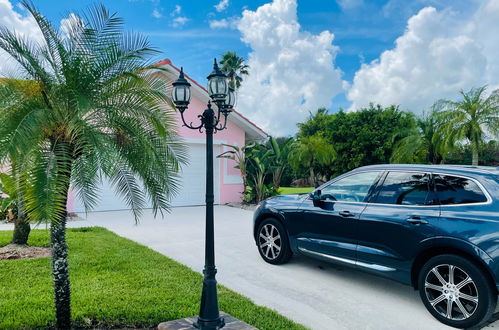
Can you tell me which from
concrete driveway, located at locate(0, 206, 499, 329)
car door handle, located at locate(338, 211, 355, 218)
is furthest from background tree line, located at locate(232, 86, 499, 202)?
car door handle, located at locate(338, 211, 355, 218)

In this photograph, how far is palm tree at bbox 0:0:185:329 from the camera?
3438 mm

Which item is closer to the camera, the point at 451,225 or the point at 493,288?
the point at 493,288

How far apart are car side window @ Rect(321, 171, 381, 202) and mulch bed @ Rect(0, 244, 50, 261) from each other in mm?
5128

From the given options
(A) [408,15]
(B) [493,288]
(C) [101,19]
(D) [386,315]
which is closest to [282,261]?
(D) [386,315]

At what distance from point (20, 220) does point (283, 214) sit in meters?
5.02

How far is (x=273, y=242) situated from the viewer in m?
6.30

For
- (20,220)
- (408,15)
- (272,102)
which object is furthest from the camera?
(272,102)

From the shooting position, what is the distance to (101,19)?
13.3 ft

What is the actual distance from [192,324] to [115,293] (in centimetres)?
146

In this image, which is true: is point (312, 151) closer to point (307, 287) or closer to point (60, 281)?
point (307, 287)

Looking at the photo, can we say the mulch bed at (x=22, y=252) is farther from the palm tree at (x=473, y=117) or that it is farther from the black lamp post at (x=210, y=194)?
the palm tree at (x=473, y=117)

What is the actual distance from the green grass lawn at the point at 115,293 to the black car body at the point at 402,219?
1441mm

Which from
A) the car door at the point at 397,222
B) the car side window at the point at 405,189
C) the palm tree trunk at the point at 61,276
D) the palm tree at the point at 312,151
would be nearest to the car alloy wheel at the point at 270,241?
the car door at the point at 397,222

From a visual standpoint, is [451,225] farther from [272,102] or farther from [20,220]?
[272,102]
